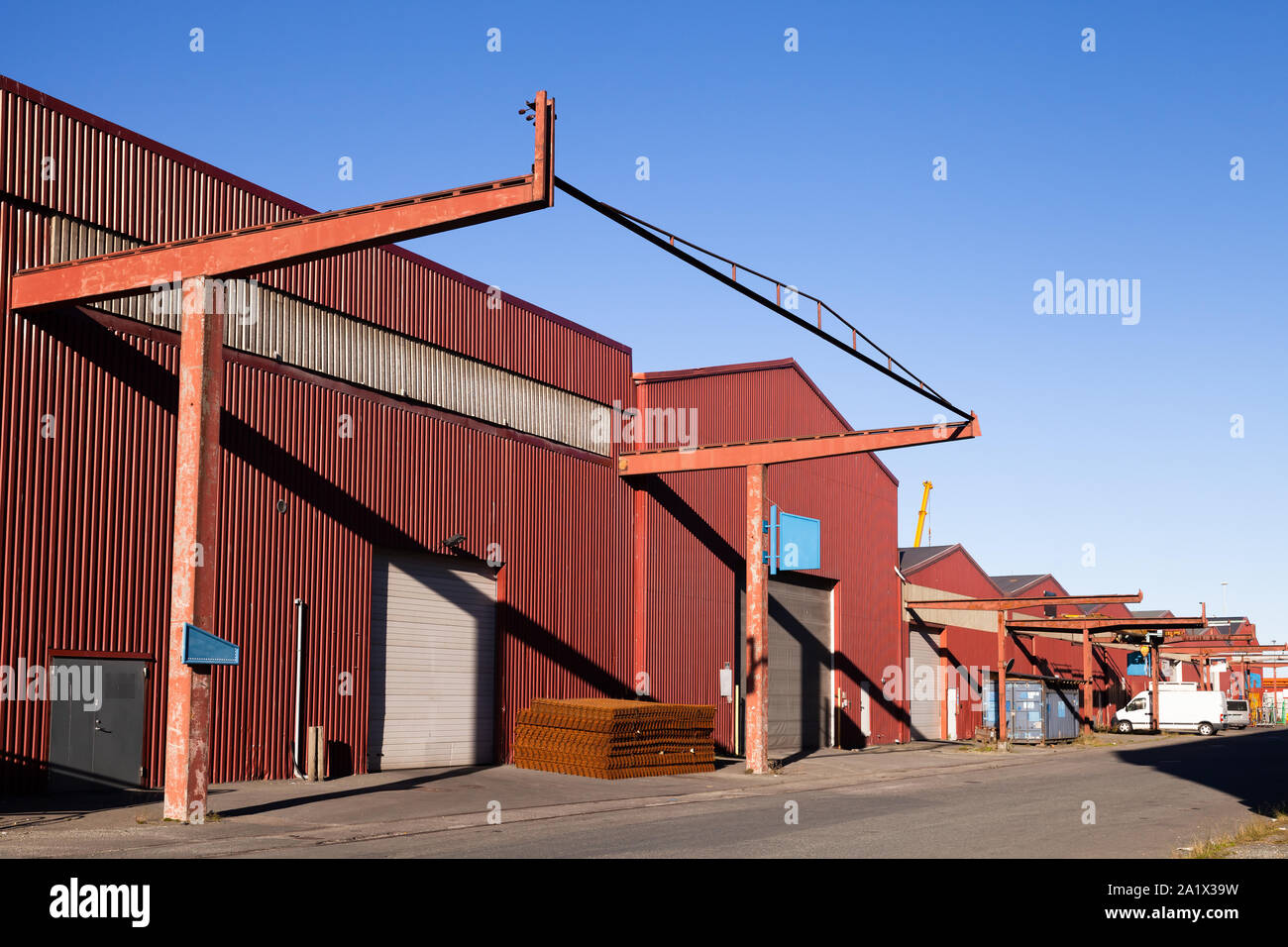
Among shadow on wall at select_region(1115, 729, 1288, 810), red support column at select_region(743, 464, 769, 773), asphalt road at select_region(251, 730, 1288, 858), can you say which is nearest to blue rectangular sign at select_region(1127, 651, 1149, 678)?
shadow on wall at select_region(1115, 729, 1288, 810)

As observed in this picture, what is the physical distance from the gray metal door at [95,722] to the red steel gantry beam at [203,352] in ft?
8.42

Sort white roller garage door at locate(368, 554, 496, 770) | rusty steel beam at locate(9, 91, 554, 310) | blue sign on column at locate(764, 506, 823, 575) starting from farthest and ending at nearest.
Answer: blue sign on column at locate(764, 506, 823, 575), white roller garage door at locate(368, 554, 496, 770), rusty steel beam at locate(9, 91, 554, 310)

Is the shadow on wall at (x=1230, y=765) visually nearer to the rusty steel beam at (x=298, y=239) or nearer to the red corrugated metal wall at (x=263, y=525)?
the red corrugated metal wall at (x=263, y=525)

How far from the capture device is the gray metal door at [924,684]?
153 ft

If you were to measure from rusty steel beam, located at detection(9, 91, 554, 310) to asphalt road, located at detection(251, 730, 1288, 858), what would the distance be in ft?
25.9

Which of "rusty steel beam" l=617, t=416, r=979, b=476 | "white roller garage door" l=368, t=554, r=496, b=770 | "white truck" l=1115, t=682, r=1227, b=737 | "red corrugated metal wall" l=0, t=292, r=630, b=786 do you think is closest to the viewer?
"red corrugated metal wall" l=0, t=292, r=630, b=786

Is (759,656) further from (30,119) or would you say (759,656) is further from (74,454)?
(30,119)

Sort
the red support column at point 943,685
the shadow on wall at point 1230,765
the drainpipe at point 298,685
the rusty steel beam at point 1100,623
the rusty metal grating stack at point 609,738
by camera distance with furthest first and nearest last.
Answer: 1. the rusty steel beam at point 1100,623
2. the red support column at point 943,685
3. the rusty metal grating stack at point 609,738
4. the shadow on wall at point 1230,765
5. the drainpipe at point 298,685

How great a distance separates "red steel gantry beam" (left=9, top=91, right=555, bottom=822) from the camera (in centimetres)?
1638

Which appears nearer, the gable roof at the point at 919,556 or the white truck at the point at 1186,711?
the gable roof at the point at 919,556

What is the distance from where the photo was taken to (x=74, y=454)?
19.1 m

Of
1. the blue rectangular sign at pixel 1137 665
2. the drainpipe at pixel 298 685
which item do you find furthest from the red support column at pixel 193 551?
the blue rectangular sign at pixel 1137 665

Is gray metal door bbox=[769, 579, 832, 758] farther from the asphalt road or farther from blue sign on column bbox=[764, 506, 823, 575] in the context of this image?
the asphalt road

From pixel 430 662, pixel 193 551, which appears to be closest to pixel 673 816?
pixel 193 551
